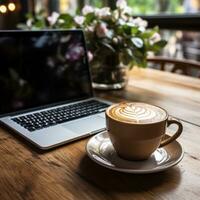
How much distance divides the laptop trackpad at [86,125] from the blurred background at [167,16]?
115cm

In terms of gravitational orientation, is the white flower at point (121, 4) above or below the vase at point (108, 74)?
above

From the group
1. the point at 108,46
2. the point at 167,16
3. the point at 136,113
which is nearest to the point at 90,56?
the point at 108,46

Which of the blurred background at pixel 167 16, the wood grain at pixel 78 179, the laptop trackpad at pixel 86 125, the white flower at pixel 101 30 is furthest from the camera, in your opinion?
the blurred background at pixel 167 16

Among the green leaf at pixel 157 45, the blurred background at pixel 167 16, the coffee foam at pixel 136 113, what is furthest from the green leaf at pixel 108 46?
the blurred background at pixel 167 16

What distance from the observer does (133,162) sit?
1.92 ft

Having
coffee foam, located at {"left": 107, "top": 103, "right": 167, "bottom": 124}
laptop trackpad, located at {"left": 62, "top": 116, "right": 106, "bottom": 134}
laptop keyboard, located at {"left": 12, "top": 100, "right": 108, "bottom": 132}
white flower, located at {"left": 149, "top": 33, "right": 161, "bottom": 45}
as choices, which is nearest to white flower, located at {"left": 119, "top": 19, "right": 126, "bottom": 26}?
white flower, located at {"left": 149, "top": 33, "right": 161, "bottom": 45}

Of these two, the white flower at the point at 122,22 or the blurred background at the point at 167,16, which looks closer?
the white flower at the point at 122,22

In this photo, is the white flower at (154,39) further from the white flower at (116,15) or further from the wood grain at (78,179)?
the wood grain at (78,179)

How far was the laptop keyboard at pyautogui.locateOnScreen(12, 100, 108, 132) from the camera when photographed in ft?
2.54

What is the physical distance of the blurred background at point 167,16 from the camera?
5.93ft

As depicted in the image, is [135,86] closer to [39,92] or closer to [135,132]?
[39,92]

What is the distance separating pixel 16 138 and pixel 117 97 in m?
0.46

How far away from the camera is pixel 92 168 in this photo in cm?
59

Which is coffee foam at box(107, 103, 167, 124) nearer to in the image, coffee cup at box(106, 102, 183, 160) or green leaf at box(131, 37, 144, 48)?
coffee cup at box(106, 102, 183, 160)
